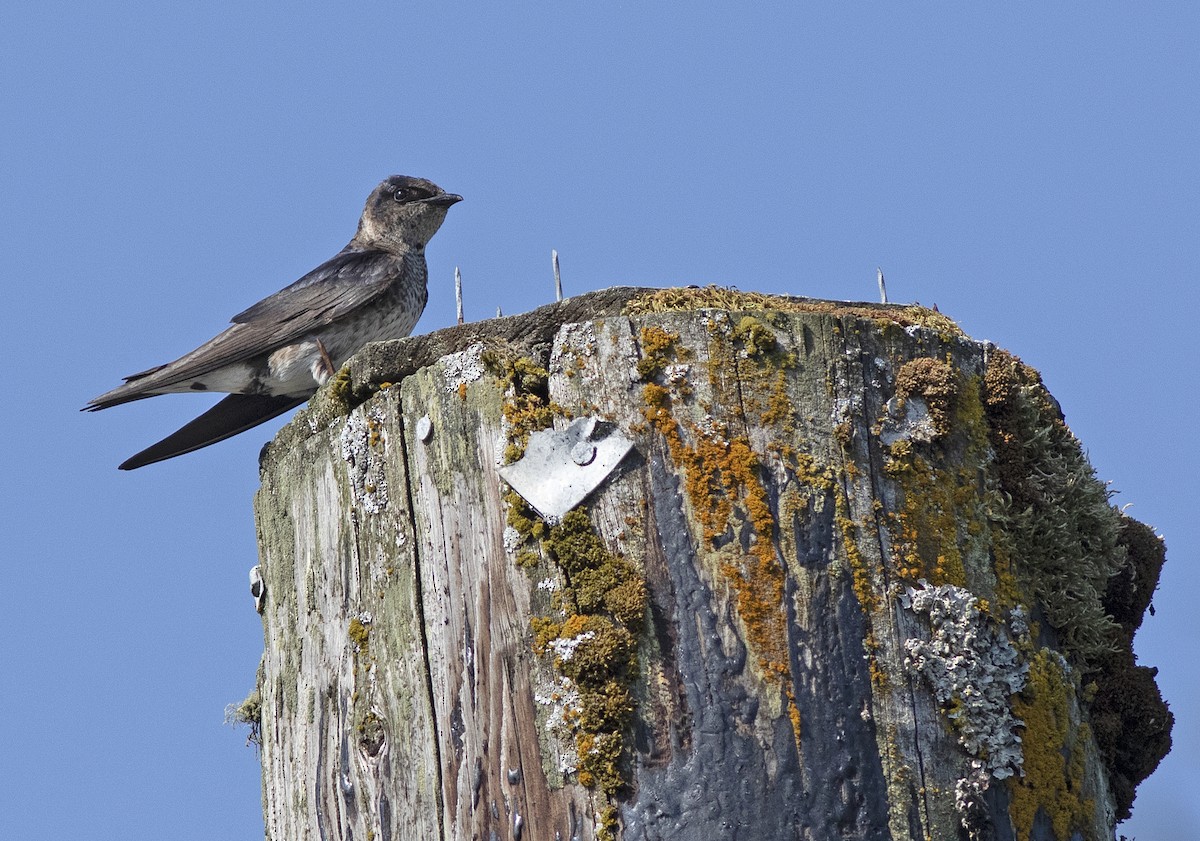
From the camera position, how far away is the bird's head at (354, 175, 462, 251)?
831 centimetres

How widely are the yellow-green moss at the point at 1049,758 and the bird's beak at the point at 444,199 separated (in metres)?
5.96

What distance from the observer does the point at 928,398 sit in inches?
131

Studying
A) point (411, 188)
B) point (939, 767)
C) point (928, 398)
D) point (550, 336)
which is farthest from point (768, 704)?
point (411, 188)

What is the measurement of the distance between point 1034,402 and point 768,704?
1242 millimetres

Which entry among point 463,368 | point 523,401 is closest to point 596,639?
point 523,401

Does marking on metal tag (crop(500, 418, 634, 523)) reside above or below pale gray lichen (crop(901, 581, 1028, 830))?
above

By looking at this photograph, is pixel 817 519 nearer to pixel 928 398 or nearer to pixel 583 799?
pixel 928 398

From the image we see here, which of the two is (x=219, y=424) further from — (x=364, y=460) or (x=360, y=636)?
(x=360, y=636)

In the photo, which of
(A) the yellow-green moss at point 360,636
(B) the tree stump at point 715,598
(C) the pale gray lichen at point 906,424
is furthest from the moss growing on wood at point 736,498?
(A) the yellow-green moss at point 360,636

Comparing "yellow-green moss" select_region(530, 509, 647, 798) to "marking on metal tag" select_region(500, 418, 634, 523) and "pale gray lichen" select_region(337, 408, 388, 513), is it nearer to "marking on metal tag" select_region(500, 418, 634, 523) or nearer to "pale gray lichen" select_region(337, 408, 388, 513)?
"marking on metal tag" select_region(500, 418, 634, 523)

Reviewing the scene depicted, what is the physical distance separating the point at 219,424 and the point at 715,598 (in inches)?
159

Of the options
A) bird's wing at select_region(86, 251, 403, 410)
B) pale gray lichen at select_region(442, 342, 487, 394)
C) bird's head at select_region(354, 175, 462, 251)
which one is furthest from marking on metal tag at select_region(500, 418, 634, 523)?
bird's head at select_region(354, 175, 462, 251)

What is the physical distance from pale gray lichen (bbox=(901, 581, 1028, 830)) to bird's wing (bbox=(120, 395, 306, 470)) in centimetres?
416

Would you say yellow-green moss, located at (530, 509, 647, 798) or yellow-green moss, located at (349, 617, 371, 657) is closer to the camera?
yellow-green moss, located at (530, 509, 647, 798)
